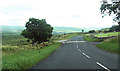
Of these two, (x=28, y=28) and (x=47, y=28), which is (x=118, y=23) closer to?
(x=47, y=28)

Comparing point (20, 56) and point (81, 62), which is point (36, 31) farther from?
point (81, 62)

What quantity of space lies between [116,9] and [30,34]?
2760 cm

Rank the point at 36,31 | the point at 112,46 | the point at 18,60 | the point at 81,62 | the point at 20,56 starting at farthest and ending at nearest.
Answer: the point at 36,31
the point at 112,46
the point at 20,56
the point at 81,62
the point at 18,60

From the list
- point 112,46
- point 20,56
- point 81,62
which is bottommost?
point 112,46

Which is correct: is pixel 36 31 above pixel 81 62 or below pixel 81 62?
above

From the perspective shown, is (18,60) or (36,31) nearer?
(18,60)

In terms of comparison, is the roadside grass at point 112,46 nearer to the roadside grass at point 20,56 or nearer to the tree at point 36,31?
the roadside grass at point 20,56

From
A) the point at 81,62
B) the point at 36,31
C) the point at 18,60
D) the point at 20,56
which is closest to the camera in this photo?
the point at 18,60

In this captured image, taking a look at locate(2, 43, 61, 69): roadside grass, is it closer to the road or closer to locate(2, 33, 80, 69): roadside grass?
locate(2, 33, 80, 69): roadside grass

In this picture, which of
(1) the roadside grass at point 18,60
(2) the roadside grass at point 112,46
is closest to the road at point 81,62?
(1) the roadside grass at point 18,60

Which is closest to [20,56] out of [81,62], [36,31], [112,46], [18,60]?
[18,60]

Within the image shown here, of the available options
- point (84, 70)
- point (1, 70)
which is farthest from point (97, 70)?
point (1, 70)

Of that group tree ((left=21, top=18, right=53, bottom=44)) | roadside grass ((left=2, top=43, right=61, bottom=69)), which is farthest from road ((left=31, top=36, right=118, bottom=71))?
tree ((left=21, top=18, right=53, bottom=44))

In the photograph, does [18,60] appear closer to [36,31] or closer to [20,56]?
[20,56]
